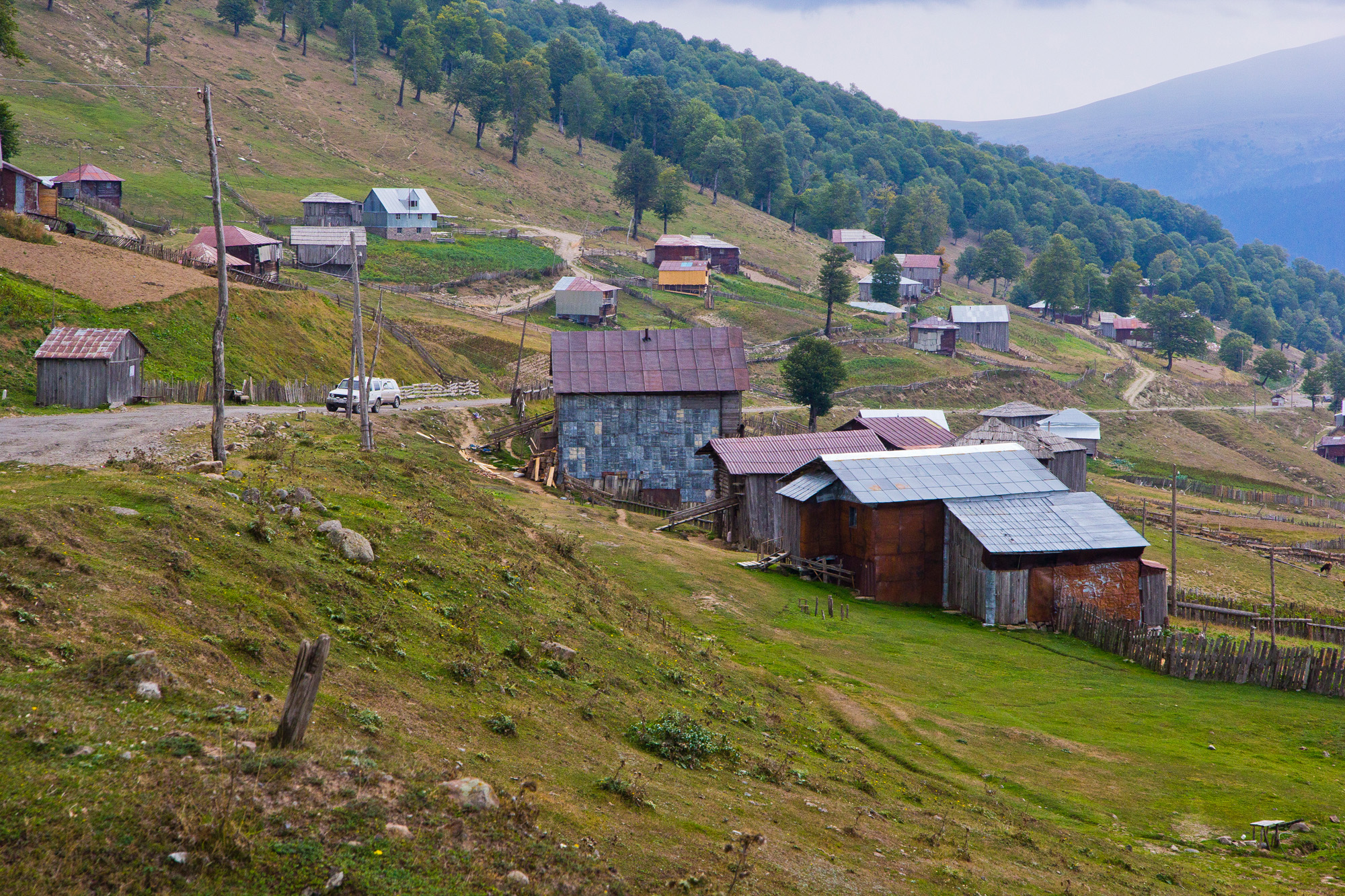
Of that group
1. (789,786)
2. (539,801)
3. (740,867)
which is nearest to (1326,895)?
(789,786)

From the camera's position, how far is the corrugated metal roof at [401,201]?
104 metres

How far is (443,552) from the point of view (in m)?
22.8

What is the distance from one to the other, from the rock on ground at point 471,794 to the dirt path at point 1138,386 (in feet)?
391

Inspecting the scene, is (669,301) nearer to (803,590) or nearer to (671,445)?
(671,445)

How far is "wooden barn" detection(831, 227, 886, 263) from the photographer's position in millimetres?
159375

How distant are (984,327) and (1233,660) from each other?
99.5m

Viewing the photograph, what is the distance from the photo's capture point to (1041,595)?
124 ft

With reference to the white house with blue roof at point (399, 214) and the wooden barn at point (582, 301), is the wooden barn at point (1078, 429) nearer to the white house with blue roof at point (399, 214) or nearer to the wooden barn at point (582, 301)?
the wooden barn at point (582, 301)

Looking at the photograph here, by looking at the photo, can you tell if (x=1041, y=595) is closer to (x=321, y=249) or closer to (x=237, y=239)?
(x=237, y=239)

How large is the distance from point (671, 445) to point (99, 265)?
Answer: 30825mm

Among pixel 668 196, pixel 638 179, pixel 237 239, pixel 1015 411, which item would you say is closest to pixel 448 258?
pixel 237 239

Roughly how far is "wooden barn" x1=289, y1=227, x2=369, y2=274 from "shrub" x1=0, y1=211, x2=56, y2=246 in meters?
33.3

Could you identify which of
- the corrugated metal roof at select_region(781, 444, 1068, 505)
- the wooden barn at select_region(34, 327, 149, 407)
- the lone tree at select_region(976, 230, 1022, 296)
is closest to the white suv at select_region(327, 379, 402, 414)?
the wooden barn at select_region(34, 327, 149, 407)

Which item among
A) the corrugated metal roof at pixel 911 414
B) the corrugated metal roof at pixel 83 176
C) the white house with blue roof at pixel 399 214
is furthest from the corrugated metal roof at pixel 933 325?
the corrugated metal roof at pixel 83 176
